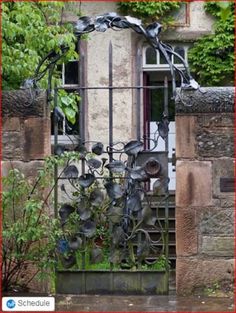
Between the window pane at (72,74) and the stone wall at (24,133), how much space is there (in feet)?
21.2

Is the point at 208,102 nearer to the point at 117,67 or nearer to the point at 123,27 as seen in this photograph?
the point at 123,27

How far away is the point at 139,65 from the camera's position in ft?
41.2

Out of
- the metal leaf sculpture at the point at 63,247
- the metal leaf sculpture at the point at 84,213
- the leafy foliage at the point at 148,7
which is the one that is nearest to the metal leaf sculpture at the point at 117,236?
the metal leaf sculpture at the point at 84,213

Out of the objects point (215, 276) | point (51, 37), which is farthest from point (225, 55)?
point (215, 276)

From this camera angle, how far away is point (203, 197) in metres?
6.93

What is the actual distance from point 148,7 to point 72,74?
1.84 m

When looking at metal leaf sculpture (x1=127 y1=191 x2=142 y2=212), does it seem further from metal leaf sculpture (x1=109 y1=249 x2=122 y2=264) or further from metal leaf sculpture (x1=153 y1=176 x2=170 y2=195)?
metal leaf sculpture (x1=109 y1=249 x2=122 y2=264)

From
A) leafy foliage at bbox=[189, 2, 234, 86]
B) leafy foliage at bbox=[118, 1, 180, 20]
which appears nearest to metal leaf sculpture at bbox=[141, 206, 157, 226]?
leafy foliage at bbox=[189, 2, 234, 86]

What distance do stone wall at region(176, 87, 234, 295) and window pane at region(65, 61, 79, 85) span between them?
679 centimetres

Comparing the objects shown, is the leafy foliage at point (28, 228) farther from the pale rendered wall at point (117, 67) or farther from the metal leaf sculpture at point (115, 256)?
the pale rendered wall at point (117, 67)

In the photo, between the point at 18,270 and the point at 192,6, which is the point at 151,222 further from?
the point at 192,6

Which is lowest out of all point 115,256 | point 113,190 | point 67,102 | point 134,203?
point 115,256

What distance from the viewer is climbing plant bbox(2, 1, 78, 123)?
24.1 feet

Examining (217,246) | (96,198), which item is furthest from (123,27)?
(217,246)
